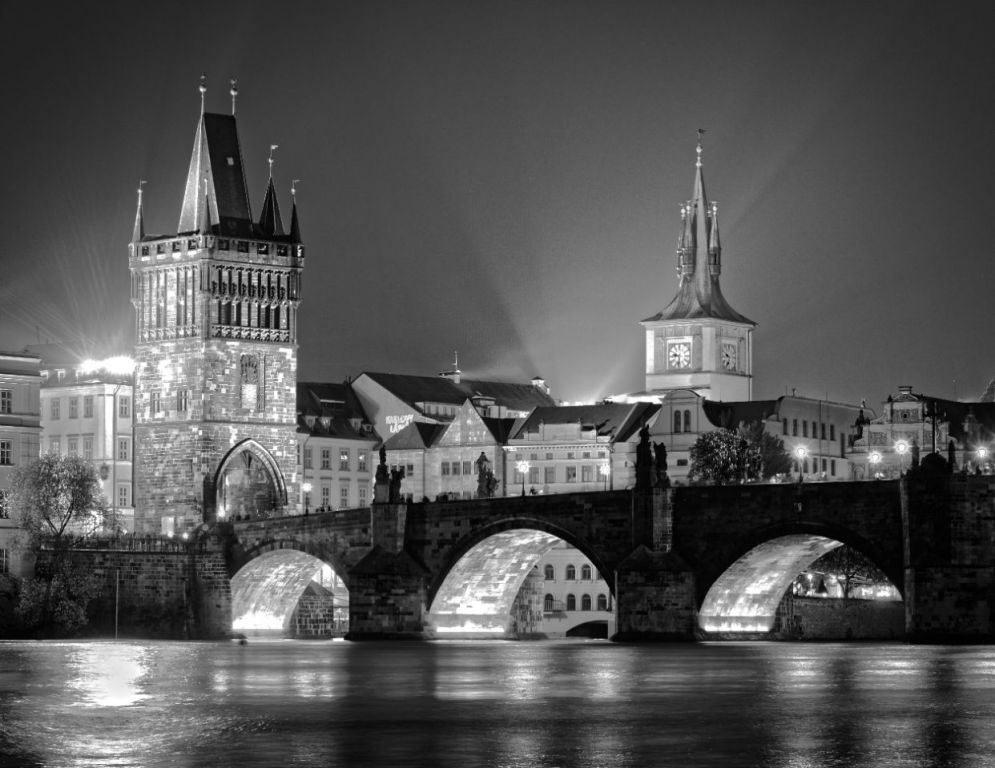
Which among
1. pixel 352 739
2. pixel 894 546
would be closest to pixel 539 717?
pixel 352 739

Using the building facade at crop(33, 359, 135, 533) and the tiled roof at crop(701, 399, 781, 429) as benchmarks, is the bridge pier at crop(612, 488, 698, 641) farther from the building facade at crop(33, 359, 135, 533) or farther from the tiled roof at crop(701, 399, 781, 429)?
the tiled roof at crop(701, 399, 781, 429)

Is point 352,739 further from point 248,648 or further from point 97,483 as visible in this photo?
point 97,483

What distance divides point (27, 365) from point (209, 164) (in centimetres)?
1537

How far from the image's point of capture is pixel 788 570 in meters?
114

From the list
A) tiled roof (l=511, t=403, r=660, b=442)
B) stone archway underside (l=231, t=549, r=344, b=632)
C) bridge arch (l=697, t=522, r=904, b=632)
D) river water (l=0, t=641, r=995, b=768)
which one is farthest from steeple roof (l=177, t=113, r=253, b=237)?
river water (l=0, t=641, r=995, b=768)

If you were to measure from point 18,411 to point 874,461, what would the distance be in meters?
52.3

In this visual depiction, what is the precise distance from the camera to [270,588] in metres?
139

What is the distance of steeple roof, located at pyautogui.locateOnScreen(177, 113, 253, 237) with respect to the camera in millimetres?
142000

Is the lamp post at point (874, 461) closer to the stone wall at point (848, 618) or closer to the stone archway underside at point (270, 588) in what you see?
the stone wall at point (848, 618)

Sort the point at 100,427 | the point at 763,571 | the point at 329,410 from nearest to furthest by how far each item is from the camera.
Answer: the point at 763,571, the point at 100,427, the point at 329,410

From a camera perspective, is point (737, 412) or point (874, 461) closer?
point (874, 461)

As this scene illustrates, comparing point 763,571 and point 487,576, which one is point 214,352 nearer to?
point 487,576

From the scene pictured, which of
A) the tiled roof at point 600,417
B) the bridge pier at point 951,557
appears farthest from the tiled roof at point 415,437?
the bridge pier at point 951,557

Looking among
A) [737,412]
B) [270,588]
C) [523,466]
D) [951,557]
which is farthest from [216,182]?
[951,557]
